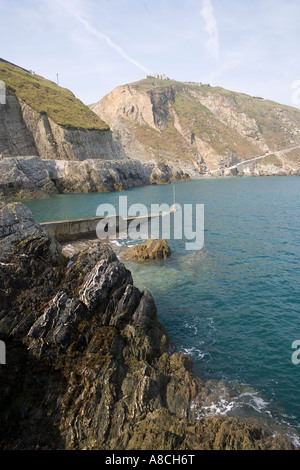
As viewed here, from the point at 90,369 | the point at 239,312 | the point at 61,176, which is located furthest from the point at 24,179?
the point at 90,369

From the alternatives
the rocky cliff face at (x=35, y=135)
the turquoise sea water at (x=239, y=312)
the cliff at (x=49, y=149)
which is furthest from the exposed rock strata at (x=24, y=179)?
the turquoise sea water at (x=239, y=312)

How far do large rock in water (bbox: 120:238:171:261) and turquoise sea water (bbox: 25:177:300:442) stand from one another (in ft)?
3.46

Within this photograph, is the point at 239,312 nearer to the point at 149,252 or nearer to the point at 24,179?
the point at 149,252

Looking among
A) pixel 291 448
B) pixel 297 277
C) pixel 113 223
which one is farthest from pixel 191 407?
pixel 113 223

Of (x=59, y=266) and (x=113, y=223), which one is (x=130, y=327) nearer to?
(x=59, y=266)

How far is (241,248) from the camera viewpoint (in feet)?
105

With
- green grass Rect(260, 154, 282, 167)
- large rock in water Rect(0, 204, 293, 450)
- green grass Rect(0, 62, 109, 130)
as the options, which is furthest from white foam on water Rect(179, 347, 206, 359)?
green grass Rect(260, 154, 282, 167)

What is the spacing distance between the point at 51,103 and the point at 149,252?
299 feet

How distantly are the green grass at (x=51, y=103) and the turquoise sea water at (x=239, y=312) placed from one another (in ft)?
243

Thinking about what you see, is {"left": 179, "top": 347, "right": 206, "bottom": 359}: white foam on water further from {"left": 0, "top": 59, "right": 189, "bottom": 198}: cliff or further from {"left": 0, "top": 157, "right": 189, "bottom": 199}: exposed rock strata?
{"left": 0, "top": 59, "right": 189, "bottom": 198}: cliff

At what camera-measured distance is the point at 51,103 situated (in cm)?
9925

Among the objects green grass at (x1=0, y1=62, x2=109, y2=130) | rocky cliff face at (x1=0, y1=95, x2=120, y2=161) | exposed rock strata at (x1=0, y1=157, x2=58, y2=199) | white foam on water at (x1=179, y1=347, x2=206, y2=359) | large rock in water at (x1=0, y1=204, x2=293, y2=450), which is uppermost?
green grass at (x1=0, y1=62, x2=109, y2=130)

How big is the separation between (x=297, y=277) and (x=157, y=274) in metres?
11.7

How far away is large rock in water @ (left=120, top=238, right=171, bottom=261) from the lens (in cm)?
2869
